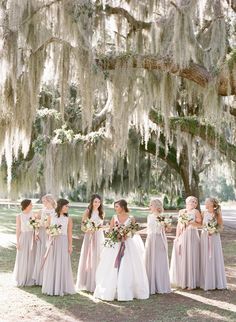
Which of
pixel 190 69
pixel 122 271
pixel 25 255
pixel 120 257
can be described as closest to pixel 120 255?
pixel 120 257

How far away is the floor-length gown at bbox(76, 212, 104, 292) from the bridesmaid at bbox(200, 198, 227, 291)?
4.80 feet

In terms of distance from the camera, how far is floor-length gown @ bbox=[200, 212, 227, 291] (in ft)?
22.6

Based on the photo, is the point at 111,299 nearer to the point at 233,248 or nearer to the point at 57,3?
the point at 57,3

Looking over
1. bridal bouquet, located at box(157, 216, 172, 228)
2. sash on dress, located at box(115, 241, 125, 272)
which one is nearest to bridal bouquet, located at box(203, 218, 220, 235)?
bridal bouquet, located at box(157, 216, 172, 228)

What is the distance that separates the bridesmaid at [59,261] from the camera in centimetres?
648

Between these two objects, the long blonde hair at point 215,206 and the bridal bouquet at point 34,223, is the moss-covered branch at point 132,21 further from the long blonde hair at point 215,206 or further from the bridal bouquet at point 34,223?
the bridal bouquet at point 34,223

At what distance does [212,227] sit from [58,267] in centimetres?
219

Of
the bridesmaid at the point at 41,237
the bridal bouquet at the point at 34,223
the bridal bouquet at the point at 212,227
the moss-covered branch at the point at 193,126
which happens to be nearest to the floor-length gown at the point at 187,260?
the bridal bouquet at the point at 212,227

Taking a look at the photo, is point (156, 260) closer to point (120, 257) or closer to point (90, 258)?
point (120, 257)

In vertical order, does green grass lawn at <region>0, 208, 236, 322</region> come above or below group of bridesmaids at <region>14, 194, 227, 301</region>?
below

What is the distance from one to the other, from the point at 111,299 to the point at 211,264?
62.6 inches

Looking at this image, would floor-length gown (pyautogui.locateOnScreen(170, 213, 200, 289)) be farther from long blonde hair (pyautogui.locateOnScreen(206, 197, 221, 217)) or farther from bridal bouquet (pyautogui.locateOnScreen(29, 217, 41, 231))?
bridal bouquet (pyautogui.locateOnScreen(29, 217, 41, 231))

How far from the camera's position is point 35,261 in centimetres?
725

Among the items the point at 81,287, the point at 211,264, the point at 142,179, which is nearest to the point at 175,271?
the point at 211,264
